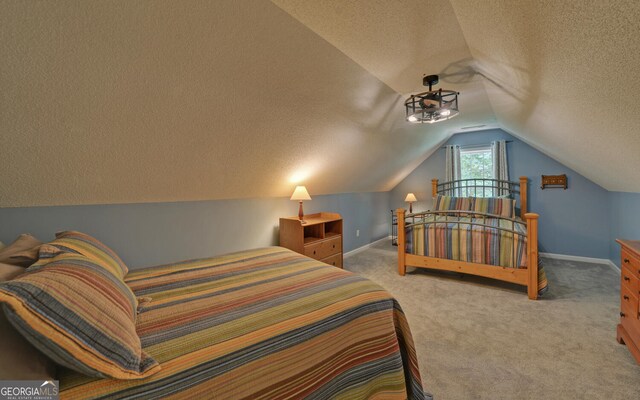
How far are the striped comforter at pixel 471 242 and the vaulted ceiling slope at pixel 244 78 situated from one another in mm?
1163

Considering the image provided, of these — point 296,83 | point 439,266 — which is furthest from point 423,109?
point 439,266

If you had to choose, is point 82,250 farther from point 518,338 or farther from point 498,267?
point 498,267

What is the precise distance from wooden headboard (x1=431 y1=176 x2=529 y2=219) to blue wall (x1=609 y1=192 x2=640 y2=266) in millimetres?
1017

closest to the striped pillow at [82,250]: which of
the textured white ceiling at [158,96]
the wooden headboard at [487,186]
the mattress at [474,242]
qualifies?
the textured white ceiling at [158,96]

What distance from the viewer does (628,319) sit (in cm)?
189

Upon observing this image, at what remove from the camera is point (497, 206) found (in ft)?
14.3

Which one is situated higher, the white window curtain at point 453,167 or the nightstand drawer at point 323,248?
the white window curtain at point 453,167

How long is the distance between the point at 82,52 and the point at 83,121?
449 millimetres

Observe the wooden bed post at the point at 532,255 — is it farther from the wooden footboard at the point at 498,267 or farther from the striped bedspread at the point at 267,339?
the striped bedspread at the point at 267,339

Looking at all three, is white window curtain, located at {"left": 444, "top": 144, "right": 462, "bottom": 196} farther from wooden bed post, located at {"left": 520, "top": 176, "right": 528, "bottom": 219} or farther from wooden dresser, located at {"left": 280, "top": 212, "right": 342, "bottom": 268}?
wooden dresser, located at {"left": 280, "top": 212, "right": 342, "bottom": 268}

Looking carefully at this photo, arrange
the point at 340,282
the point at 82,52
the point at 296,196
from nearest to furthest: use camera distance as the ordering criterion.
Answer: the point at 82,52
the point at 340,282
the point at 296,196

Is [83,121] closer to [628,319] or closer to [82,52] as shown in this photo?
[82,52]

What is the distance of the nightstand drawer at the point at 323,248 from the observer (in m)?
3.33

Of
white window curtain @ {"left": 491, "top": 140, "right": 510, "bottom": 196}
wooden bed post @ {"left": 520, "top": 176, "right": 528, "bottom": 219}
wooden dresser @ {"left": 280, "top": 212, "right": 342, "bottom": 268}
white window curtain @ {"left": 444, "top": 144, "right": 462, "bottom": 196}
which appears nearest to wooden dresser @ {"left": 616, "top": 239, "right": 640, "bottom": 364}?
wooden dresser @ {"left": 280, "top": 212, "right": 342, "bottom": 268}
